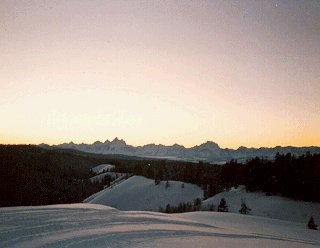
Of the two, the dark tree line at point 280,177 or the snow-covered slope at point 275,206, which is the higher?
the dark tree line at point 280,177

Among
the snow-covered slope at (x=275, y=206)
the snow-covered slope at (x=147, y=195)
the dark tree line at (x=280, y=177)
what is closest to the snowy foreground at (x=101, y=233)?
the snow-covered slope at (x=275, y=206)

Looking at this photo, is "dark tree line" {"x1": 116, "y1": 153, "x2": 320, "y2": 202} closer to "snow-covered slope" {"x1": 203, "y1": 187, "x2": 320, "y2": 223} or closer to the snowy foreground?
"snow-covered slope" {"x1": 203, "y1": 187, "x2": 320, "y2": 223}

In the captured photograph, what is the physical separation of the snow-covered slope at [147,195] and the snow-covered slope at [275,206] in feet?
57.4

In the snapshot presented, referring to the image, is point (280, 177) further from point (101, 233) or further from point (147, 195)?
point (101, 233)

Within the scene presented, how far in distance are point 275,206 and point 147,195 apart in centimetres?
3888

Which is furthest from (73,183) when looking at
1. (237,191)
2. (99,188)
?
(237,191)

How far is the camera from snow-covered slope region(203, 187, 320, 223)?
51.2 m

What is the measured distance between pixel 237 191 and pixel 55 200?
149 ft

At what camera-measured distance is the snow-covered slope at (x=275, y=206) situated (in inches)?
2015

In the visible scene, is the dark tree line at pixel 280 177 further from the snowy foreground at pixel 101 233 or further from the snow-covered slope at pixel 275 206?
the snowy foreground at pixel 101 233

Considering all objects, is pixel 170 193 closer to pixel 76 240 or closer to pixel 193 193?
pixel 193 193

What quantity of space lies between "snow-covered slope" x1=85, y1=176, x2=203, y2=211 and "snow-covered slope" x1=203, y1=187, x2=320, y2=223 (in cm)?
1751

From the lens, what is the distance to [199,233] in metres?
14.0

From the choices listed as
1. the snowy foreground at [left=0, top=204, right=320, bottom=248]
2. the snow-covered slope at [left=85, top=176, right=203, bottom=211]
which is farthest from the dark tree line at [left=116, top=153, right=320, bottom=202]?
the snowy foreground at [left=0, top=204, right=320, bottom=248]
